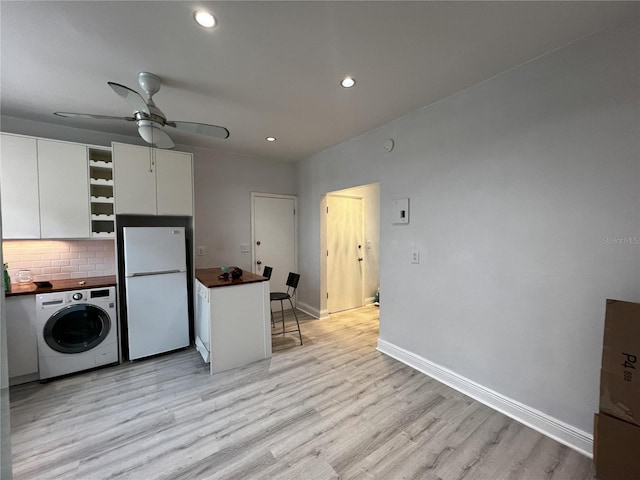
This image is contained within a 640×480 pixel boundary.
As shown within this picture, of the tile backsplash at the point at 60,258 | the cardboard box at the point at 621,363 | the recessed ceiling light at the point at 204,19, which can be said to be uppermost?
the recessed ceiling light at the point at 204,19

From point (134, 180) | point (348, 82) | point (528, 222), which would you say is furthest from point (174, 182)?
point (528, 222)

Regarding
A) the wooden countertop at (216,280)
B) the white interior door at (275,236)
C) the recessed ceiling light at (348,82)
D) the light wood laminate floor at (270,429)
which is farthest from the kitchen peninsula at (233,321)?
the recessed ceiling light at (348,82)

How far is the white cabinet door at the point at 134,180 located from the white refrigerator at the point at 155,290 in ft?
0.88

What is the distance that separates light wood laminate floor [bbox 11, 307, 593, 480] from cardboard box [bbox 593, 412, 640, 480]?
0.63 ft

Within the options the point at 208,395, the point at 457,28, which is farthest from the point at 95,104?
the point at 457,28

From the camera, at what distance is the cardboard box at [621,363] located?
1.42 meters

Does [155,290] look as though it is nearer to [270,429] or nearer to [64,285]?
[64,285]

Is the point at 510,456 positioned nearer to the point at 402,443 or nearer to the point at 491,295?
the point at 402,443

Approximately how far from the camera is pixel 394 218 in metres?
2.93

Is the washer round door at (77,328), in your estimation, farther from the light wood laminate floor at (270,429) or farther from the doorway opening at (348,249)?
the doorway opening at (348,249)

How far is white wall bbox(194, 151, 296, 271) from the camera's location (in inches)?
152

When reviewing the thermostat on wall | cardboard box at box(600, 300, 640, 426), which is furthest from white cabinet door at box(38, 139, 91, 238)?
cardboard box at box(600, 300, 640, 426)

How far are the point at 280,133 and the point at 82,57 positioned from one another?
5.98 ft

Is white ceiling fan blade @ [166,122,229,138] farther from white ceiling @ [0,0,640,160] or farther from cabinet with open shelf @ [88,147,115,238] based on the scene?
cabinet with open shelf @ [88,147,115,238]
